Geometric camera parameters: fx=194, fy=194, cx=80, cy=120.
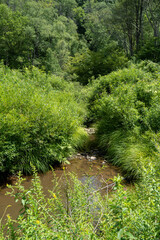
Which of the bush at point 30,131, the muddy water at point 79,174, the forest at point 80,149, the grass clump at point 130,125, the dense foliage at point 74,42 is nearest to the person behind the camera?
the forest at point 80,149

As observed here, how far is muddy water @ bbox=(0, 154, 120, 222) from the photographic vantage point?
4.51m

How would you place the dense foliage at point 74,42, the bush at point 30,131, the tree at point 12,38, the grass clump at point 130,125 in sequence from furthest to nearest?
the tree at point 12,38 < the dense foliage at point 74,42 < the grass clump at point 130,125 < the bush at point 30,131

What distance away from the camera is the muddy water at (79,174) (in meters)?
4.51

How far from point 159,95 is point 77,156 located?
3.68 metres

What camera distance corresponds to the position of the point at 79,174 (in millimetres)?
6023

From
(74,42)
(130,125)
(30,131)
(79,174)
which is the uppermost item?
(74,42)

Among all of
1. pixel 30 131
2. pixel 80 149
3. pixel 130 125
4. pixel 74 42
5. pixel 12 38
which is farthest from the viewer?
pixel 74 42

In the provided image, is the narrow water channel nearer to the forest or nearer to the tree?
the forest

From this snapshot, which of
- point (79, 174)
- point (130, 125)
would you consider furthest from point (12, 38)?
point (79, 174)

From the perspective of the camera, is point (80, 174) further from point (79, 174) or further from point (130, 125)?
point (130, 125)

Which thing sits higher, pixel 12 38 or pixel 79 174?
pixel 12 38

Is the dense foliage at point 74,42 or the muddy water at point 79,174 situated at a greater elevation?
the dense foliage at point 74,42

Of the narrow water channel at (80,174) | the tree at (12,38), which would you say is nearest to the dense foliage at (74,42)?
the tree at (12,38)

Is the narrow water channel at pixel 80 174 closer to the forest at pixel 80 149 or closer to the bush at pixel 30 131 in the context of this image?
the forest at pixel 80 149
